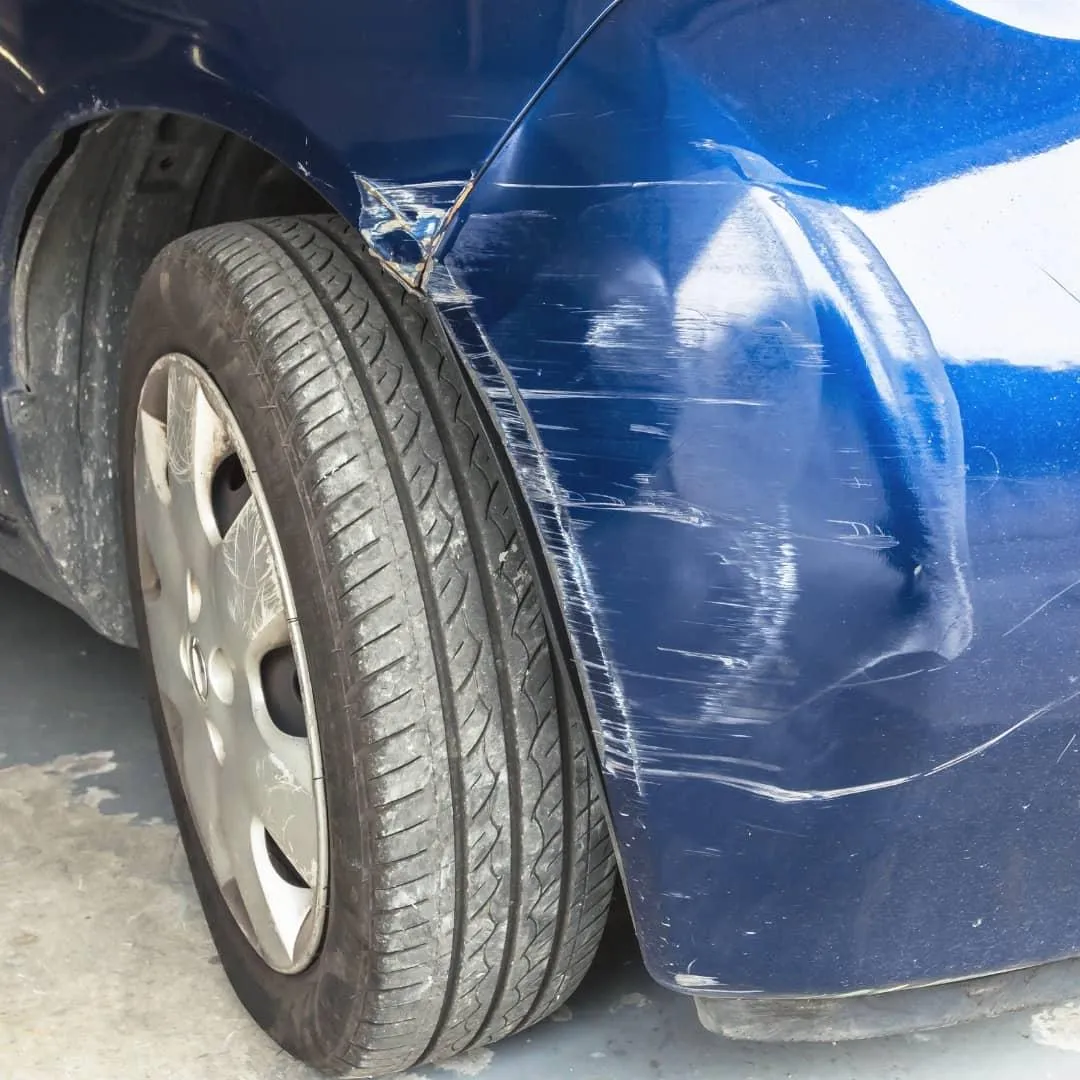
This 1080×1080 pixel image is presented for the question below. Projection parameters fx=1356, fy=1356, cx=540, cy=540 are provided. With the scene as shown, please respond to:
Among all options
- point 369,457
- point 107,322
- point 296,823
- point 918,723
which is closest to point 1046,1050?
point 918,723

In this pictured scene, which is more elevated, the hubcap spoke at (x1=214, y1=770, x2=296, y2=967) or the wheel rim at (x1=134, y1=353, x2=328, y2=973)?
the wheel rim at (x1=134, y1=353, x2=328, y2=973)

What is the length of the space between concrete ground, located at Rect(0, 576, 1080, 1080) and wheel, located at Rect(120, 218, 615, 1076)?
13 centimetres

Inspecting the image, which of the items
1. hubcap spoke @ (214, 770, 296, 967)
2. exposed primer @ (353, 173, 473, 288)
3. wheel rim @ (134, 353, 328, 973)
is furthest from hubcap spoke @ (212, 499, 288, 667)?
exposed primer @ (353, 173, 473, 288)

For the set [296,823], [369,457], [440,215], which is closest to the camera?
[440,215]

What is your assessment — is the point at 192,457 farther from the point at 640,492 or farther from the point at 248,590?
the point at 640,492

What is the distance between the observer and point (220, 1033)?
155cm

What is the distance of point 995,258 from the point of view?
918mm

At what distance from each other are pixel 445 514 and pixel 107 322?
0.79 m

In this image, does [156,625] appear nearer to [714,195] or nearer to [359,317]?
[359,317]

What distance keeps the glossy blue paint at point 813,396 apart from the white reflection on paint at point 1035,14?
18mm

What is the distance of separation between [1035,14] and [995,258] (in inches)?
7.7

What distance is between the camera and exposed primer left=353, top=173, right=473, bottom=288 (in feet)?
3.39

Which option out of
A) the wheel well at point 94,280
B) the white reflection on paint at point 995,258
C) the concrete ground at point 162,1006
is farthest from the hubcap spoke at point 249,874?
the white reflection on paint at point 995,258

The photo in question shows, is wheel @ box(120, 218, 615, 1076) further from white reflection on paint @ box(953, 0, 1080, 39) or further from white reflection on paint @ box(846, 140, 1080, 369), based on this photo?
white reflection on paint @ box(953, 0, 1080, 39)
